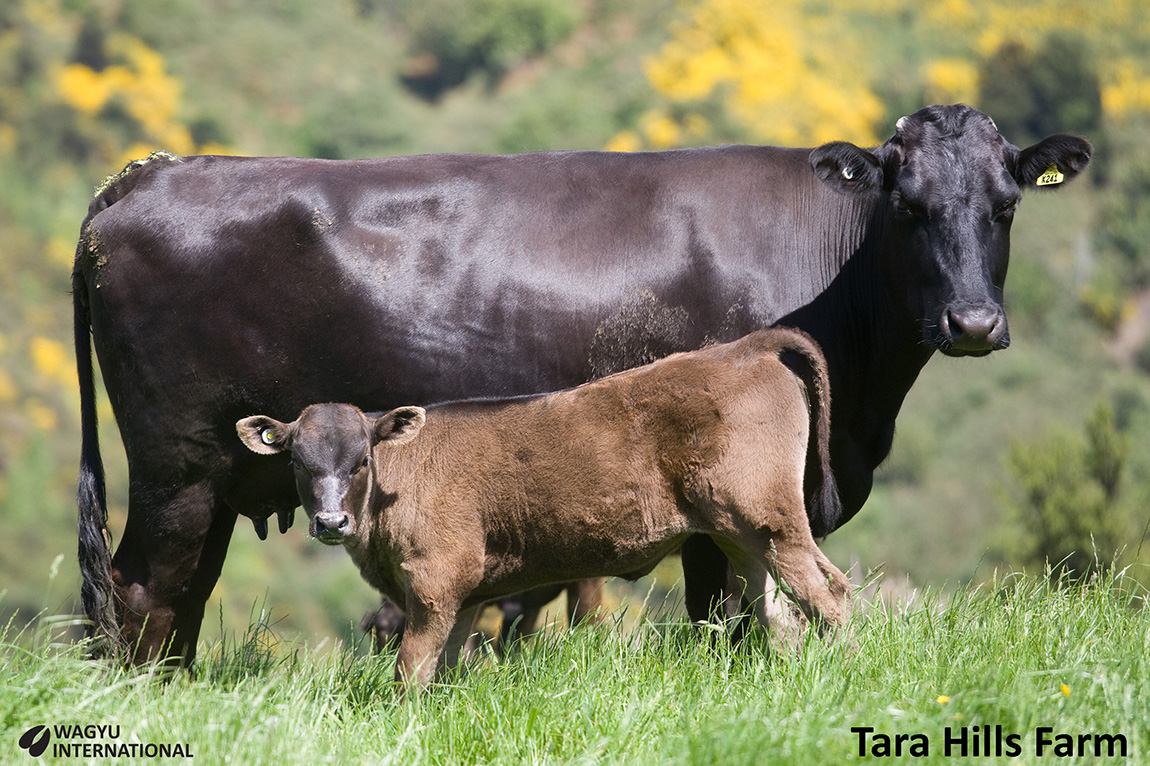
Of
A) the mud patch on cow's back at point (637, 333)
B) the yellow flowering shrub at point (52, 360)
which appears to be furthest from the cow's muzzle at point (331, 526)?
the yellow flowering shrub at point (52, 360)

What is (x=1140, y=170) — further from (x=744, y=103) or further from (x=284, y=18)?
(x=284, y=18)

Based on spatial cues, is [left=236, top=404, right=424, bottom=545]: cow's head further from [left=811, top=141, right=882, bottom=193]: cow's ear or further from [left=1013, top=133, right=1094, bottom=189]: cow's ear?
[left=1013, top=133, right=1094, bottom=189]: cow's ear

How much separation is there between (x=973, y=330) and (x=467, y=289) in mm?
2484

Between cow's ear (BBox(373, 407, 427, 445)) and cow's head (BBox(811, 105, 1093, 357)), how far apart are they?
7.78ft

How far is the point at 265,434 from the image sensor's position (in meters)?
5.82

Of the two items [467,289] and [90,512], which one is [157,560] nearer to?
[90,512]

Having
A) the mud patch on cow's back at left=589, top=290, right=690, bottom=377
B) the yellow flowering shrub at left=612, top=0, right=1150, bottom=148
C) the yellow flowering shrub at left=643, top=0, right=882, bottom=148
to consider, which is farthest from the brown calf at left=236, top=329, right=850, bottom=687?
the yellow flowering shrub at left=643, top=0, right=882, bottom=148

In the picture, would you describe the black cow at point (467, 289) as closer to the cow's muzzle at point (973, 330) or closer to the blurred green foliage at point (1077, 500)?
the cow's muzzle at point (973, 330)

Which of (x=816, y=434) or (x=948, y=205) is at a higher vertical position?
(x=948, y=205)

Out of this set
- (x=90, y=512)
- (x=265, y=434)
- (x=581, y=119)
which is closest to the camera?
(x=265, y=434)

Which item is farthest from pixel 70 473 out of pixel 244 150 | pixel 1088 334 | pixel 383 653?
pixel 383 653

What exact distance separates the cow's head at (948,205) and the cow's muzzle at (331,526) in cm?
282

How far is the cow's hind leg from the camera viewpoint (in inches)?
258

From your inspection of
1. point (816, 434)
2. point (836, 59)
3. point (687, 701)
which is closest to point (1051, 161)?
point (816, 434)
